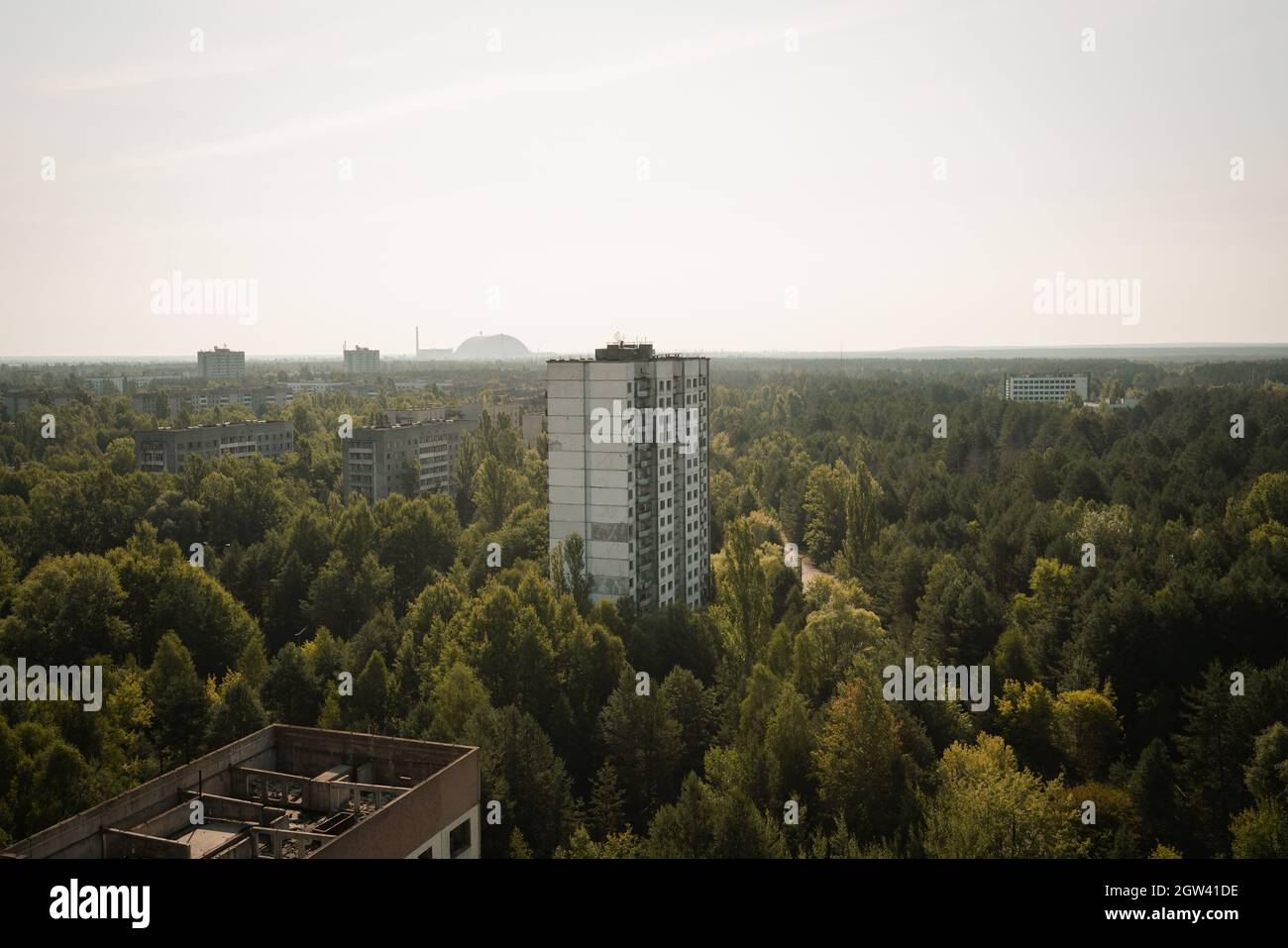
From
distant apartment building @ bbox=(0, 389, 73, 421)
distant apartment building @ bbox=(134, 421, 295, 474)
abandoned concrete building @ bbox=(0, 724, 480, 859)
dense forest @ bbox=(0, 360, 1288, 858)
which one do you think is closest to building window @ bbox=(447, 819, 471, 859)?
abandoned concrete building @ bbox=(0, 724, 480, 859)

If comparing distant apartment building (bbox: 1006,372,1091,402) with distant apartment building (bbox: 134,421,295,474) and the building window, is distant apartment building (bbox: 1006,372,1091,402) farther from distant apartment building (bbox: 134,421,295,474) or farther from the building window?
the building window

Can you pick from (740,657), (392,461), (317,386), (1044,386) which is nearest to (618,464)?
(740,657)

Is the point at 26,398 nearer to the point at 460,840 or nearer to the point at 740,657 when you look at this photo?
the point at 740,657

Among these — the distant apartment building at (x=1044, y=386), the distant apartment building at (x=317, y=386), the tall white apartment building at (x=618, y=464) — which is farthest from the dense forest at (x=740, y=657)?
the distant apartment building at (x=317, y=386)

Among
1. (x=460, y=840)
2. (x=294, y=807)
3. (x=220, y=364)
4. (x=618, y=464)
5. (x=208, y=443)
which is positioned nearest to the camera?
(x=294, y=807)

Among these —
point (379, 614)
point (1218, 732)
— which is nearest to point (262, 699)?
point (379, 614)

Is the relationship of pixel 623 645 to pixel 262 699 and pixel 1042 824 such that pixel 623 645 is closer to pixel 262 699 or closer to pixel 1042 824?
pixel 262 699
